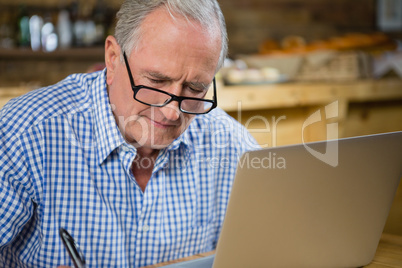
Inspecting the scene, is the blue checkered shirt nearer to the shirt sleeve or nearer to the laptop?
the shirt sleeve

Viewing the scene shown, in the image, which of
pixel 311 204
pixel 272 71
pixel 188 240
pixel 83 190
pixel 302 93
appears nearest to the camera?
pixel 311 204

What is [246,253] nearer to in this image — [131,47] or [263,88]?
[131,47]

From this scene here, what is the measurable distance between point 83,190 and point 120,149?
0.41ft

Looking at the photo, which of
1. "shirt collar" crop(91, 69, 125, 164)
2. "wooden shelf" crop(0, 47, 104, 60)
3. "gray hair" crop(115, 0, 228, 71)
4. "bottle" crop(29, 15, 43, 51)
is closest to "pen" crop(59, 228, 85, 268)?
"shirt collar" crop(91, 69, 125, 164)

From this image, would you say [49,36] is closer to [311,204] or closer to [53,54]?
[53,54]

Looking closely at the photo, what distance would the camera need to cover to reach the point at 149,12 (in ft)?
3.80

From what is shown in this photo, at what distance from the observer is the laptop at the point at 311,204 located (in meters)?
0.83

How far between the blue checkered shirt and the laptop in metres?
0.26

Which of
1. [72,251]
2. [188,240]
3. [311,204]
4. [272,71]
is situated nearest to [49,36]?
[272,71]

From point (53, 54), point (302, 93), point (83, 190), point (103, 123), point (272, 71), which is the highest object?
point (53, 54)

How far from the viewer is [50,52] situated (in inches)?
125

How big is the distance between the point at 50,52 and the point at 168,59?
2217 mm

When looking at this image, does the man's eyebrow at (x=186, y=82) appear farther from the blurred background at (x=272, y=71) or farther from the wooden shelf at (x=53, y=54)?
the wooden shelf at (x=53, y=54)

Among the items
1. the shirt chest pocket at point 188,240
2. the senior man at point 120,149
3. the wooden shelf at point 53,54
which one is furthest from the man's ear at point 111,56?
the wooden shelf at point 53,54
